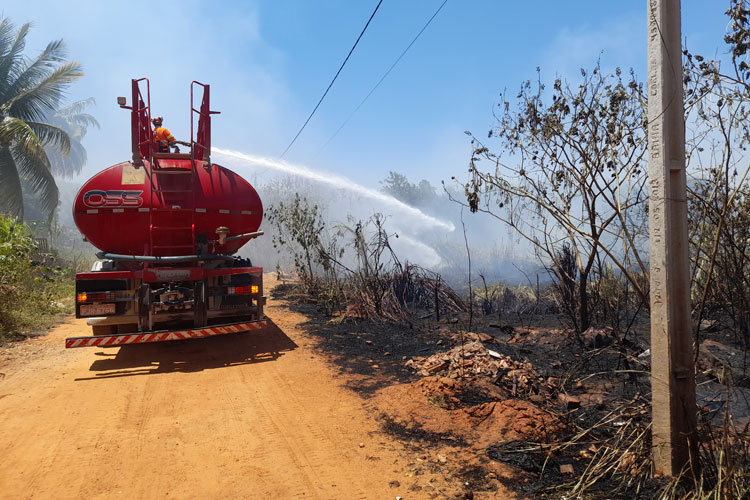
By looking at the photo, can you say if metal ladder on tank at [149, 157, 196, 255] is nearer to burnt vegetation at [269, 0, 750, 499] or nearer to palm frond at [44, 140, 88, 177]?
burnt vegetation at [269, 0, 750, 499]

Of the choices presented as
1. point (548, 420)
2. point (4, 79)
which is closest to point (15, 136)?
point (4, 79)

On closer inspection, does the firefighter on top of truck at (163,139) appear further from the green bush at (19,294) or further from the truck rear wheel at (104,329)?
the green bush at (19,294)

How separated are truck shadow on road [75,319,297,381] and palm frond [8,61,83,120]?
14.9 m

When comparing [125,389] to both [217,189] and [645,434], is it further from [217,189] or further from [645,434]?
[645,434]

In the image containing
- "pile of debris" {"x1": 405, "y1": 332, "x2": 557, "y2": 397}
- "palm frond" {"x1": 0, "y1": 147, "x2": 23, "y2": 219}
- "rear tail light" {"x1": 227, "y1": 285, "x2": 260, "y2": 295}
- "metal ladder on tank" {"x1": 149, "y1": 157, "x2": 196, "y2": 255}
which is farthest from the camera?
"palm frond" {"x1": 0, "y1": 147, "x2": 23, "y2": 219}

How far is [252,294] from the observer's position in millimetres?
6965

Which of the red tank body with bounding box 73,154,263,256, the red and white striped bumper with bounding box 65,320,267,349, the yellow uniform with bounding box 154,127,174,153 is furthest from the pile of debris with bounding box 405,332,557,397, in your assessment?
the yellow uniform with bounding box 154,127,174,153

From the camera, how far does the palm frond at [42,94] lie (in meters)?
16.1

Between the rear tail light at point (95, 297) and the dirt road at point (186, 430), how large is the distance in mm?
1026

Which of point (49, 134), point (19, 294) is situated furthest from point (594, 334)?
point (49, 134)

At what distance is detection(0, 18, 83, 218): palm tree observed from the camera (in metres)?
15.2

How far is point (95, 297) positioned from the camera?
19.5 ft

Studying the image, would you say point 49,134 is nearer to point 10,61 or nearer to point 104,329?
point 10,61

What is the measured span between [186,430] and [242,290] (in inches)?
118
